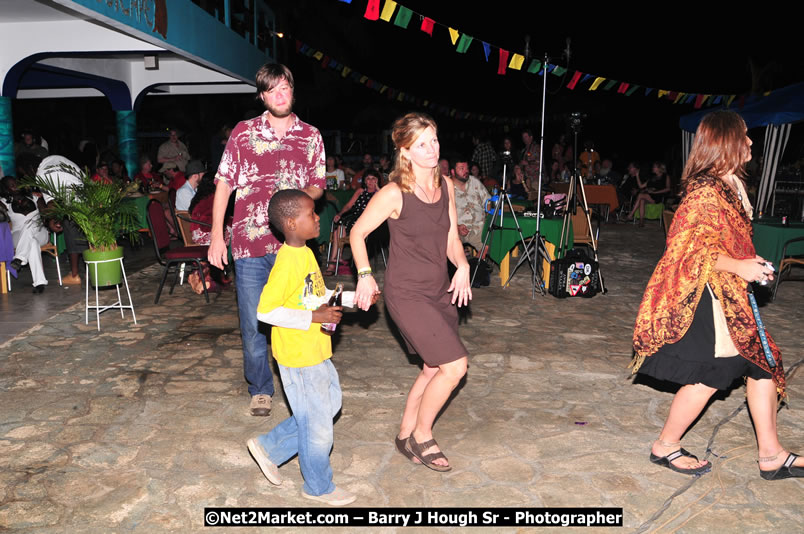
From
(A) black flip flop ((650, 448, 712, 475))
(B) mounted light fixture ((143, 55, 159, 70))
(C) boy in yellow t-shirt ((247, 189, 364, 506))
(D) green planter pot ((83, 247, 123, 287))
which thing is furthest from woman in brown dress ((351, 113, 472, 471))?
(B) mounted light fixture ((143, 55, 159, 70))

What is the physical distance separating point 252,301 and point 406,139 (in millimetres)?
1459

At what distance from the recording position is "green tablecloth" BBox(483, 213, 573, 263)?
313 inches

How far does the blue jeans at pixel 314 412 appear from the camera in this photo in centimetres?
296

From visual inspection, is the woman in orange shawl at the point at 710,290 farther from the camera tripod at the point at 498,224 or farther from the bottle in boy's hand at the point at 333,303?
the camera tripod at the point at 498,224

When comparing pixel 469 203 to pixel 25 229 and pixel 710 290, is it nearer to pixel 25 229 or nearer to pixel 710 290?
pixel 710 290

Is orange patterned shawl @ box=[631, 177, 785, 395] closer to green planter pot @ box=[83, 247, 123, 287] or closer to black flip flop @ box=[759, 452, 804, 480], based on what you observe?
black flip flop @ box=[759, 452, 804, 480]

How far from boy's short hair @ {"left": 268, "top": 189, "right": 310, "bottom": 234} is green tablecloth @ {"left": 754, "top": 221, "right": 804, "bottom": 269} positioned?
6.55 metres

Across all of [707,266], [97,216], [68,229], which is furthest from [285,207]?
[68,229]

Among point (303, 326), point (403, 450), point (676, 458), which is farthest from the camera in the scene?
point (403, 450)

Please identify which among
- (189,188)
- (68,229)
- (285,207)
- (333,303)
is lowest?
(68,229)

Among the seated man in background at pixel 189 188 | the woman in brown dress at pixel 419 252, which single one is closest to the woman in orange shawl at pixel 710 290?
the woman in brown dress at pixel 419 252

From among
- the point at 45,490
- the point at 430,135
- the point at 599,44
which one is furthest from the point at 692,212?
the point at 599,44

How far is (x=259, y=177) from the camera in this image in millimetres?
3988

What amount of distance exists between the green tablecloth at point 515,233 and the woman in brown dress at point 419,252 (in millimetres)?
4785
